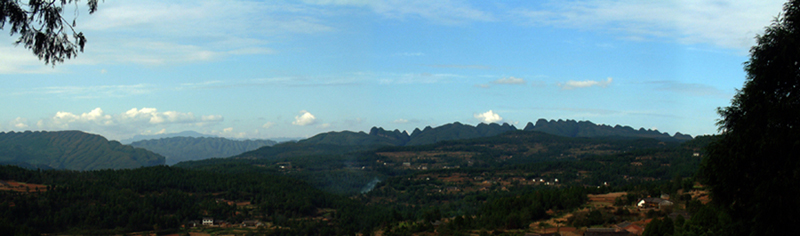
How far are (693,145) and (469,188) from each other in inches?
2792

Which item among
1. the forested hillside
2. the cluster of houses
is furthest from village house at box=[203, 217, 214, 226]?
the forested hillside

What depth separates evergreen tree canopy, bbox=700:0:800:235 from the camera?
1473 cm

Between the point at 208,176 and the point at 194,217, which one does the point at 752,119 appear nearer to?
the point at 194,217

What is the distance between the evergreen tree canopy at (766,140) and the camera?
14.7 meters

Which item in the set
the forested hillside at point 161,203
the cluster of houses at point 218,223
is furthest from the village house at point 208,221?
the forested hillside at point 161,203

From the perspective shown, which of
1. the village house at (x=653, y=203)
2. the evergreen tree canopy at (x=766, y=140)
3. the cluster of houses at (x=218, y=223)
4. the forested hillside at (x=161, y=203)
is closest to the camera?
the evergreen tree canopy at (x=766, y=140)

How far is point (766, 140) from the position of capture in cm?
1520

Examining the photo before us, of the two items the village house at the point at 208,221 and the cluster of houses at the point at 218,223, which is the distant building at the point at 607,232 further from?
the village house at the point at 208,221

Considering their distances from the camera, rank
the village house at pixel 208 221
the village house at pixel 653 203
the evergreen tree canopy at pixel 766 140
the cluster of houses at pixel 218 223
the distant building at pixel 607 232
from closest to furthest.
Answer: the evergreen tree canopy at pixel 766 140 < the distant building at pixel 607 232 < the village house at pixel 653 203 < the cluster of houses at pixel 218 223 < the village house at pixel 208 221

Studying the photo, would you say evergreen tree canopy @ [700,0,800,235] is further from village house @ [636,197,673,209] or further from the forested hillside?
the forested hillside

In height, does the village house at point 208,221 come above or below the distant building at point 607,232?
below

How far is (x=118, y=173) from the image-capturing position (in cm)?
11112

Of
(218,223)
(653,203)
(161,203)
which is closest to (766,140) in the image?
(653,203)

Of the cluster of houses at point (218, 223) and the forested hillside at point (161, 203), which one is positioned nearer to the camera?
the forested hillside at point (161, 203)
